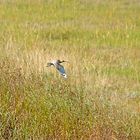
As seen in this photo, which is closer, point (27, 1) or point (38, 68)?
point (38, 68)

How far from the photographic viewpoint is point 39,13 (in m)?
17.9

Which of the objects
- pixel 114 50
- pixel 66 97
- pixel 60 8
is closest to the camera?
pixel 66 97

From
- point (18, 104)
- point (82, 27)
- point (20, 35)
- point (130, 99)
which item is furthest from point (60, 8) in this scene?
point (18, 104)

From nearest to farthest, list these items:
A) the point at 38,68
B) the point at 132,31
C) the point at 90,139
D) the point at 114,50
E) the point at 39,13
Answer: the point at 90,139, the point at 38,68, the point at 114,50, the point at 132,31, the point at 39,13

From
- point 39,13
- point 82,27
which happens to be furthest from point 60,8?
point 82,27

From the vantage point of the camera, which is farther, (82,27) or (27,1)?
(27,1)

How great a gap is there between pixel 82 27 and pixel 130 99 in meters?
8.64

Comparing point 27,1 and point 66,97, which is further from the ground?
point 66,97

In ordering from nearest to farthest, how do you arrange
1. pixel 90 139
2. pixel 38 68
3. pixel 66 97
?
pixel 90 139 → pixel 66 97 → pixel 38 68

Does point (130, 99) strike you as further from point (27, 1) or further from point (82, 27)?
point (27, 1)

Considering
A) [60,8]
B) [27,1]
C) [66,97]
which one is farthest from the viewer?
[27,1]

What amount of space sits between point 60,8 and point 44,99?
13929 mm

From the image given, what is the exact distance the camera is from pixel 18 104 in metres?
5.62

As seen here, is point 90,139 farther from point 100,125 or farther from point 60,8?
point 60,8
